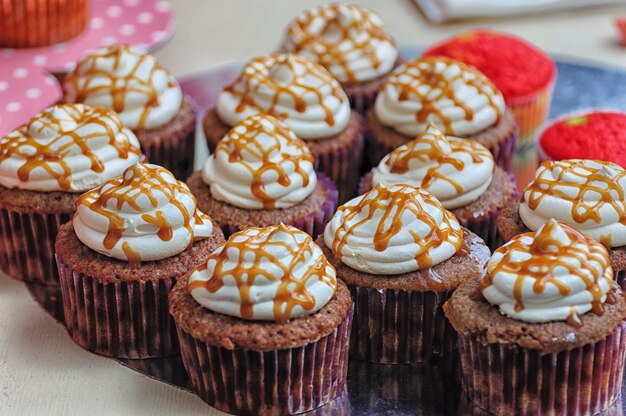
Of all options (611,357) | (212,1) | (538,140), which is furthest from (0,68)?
(611,357)

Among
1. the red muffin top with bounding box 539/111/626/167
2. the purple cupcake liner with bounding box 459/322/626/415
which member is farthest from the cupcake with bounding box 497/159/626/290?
the red muffin top with bounding box 539/111/626/167

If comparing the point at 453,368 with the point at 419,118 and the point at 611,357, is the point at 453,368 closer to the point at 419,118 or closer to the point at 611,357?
the point at 611,357

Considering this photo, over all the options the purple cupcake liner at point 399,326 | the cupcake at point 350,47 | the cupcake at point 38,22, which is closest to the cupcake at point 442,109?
the cupcake at point 350,47

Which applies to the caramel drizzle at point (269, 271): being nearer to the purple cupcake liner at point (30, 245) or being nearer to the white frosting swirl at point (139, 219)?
the white frosting swirl at point (139, 219)

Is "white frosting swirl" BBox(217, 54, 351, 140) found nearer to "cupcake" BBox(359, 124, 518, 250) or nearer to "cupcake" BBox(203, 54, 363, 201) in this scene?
"cupcake" BBox(203, 54, 363, 201)

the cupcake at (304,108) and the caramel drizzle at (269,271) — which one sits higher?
the caramel drizzle at (269,271)

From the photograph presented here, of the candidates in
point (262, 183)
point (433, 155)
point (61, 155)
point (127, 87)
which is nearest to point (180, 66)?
point (127, 87)
